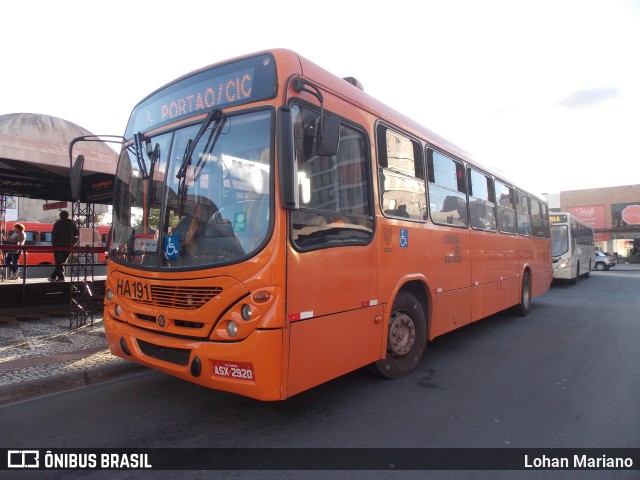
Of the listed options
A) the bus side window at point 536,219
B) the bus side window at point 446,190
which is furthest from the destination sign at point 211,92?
the bus side window at point 536,219

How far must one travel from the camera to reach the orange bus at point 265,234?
131 inches

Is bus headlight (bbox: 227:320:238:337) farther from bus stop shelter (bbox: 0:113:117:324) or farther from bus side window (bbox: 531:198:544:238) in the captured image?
bus side window (bbox: 531:198:544:238)

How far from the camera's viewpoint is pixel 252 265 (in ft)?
10.8

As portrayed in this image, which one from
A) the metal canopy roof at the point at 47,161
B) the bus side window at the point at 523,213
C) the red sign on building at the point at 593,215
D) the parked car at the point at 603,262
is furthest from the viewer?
the red sign on building at the point at 593,215

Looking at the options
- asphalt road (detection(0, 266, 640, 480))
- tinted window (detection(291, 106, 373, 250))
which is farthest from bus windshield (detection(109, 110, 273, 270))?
asphalt road (detection(0, 266, 640, 480))

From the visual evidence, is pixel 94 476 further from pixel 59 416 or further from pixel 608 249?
pixel 608 249

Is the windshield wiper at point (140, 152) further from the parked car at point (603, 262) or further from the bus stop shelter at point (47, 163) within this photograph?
the parked car at point (603, 262)

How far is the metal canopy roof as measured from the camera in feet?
24.3

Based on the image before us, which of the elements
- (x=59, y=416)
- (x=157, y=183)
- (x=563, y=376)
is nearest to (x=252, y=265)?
(x=157, y=183)

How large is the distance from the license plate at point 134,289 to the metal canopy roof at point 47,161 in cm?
435

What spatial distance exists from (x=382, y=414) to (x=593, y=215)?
5519 cm

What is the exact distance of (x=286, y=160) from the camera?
131 inches

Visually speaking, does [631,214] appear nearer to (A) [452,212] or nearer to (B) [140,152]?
(A) [452,212]

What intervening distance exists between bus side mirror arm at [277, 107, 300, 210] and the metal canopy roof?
5775 millimetres
